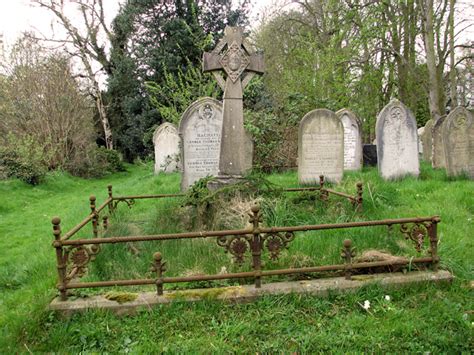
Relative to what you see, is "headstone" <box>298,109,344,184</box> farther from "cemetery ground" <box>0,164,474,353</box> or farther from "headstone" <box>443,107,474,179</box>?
"cemetery ground" <box>0,164,474,353</box>

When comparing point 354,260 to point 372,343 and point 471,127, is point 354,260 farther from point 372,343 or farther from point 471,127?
point 471,127

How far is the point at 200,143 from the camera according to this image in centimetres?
792

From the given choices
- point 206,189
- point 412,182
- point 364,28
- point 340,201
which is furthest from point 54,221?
point 364,28

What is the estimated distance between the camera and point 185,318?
2971 millimetres

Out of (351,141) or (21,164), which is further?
(21,164)

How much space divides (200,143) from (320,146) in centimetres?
273

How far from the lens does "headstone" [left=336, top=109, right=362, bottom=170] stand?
38.1 feet

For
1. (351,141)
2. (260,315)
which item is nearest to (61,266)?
(260,315)

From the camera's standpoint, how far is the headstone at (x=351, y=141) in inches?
457

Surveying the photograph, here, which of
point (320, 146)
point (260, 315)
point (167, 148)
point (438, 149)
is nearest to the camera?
point (260, 315)

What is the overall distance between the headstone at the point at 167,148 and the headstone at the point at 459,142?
855cm

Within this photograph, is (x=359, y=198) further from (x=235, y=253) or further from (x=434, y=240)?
(x=235, y=253)

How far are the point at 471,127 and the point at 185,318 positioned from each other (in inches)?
335

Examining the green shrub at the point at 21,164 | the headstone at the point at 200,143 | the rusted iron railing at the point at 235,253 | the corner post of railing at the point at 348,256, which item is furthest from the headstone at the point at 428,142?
the green shrub at the point at 21,164
